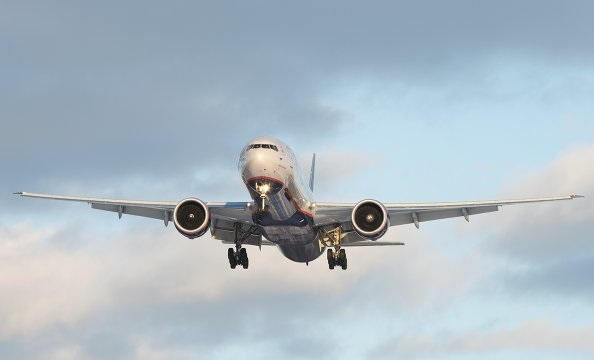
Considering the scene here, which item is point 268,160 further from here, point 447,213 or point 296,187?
point 447,213

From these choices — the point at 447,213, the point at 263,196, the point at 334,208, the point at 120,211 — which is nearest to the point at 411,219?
the point at 447,213

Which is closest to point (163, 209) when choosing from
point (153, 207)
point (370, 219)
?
point (153, 207)

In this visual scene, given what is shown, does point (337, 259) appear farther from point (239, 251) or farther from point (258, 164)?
Result: point (258, 164)

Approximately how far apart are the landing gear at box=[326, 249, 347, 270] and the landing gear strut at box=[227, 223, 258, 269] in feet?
12.0

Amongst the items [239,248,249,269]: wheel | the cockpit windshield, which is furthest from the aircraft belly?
[239,248,249,269]: wheel

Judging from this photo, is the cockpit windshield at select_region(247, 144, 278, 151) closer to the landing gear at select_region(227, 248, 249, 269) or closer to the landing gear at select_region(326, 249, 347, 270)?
the landing gear at select_region(326, 249, 347, 270)

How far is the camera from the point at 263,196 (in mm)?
42500

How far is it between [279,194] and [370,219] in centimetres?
459

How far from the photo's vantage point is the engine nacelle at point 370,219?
4488 cm

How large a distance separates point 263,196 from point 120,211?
9.52 m

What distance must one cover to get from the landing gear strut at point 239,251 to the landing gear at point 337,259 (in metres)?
3.66

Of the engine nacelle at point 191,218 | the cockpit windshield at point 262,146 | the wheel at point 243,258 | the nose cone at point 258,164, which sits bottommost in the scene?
the wheel at point 243,258

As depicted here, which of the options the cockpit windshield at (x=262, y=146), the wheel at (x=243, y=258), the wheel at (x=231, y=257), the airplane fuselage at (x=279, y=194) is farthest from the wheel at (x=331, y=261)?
the cockpit windshield at (x=262, y=146)

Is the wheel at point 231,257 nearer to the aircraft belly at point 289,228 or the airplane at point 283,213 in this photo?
the airplane at point 283,213
